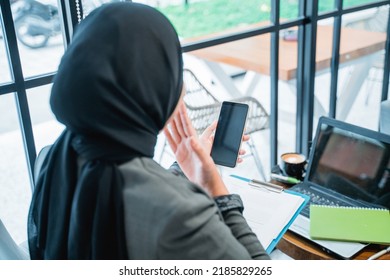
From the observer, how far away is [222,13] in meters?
2.08

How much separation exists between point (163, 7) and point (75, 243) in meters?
1.18

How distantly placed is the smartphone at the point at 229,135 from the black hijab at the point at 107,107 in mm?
438

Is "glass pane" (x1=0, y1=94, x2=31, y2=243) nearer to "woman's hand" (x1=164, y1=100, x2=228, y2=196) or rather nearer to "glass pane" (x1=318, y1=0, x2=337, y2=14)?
"woman's hand" (x1=164, y1=100, x2=228, y2=196)

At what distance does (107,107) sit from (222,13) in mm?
1487

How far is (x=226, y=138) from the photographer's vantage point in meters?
1.23

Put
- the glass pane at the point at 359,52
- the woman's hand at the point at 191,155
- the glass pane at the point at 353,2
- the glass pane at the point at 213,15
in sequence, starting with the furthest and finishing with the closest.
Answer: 1. the glass pane at the point at 359,52
2. the glass pane at the point at 353,2
3. the glass pane at the point at 213,15
4. the woman's hand at the point at 191,155

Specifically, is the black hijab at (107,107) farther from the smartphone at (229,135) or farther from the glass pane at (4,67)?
the glass pane at (4,67)

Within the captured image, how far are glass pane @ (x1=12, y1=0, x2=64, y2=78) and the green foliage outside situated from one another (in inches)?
19.2

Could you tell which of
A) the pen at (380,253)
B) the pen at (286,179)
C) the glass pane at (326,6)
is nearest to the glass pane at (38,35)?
the pen at (286,179)

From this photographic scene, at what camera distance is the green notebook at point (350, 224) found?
117 centimetres

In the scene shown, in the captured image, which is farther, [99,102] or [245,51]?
[245,51]
